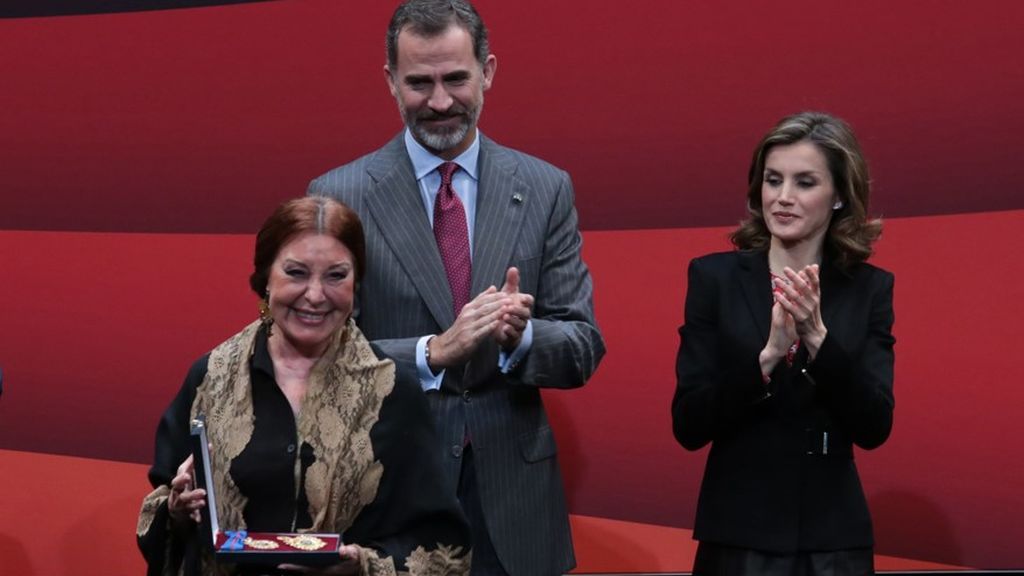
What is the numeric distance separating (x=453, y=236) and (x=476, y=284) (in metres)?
0.13

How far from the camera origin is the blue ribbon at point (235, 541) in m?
2.38

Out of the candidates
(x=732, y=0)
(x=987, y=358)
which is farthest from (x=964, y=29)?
(x=987, y=358)

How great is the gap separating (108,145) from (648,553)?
6.32 feet

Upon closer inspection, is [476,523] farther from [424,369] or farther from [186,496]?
[186,496]

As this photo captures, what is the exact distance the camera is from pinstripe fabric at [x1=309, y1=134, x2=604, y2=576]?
309cm

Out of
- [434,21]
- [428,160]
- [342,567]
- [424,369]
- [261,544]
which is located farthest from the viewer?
[428,160]

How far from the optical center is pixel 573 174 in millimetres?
4145

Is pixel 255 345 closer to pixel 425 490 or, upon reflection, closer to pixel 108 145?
pixel 425 490

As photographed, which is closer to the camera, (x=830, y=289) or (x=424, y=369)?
(x=424, y=369)

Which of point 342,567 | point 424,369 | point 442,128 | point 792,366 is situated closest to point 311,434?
point 342,567

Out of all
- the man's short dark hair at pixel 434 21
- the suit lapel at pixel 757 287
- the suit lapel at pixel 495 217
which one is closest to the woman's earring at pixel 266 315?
the suit lapel at pixel 495 217

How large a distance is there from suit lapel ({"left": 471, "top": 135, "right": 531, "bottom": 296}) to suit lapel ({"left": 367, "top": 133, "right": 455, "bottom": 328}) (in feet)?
0.28

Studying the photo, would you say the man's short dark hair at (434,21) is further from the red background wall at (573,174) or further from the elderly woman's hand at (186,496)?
the elderly woman's hand at (186,496)

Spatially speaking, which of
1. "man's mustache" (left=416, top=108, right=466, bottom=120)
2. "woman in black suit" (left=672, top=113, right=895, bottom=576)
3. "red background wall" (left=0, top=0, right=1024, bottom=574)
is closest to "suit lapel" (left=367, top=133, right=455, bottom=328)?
"man's mustache" (left=416, top=108, right=466, bottom=120)
